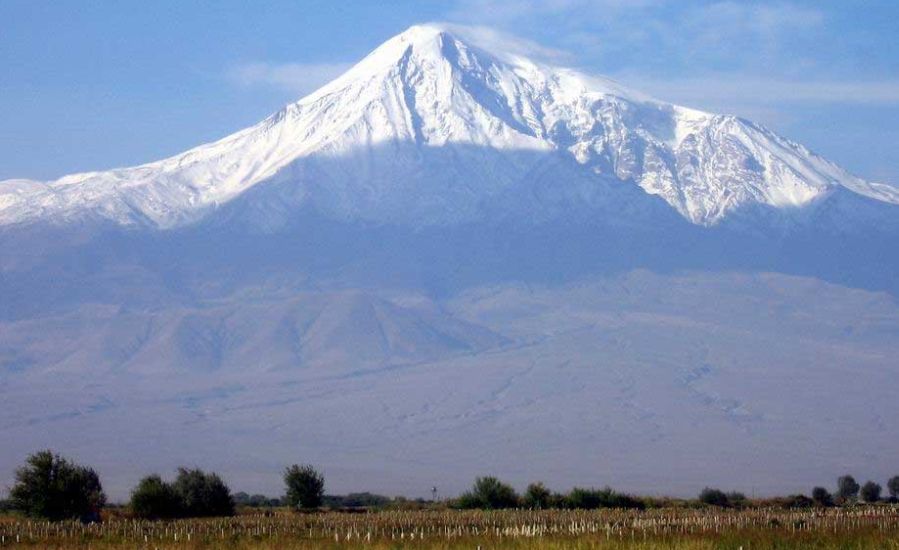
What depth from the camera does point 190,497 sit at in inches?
1880

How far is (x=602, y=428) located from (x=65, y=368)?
56.6m

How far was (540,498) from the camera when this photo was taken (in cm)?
5341

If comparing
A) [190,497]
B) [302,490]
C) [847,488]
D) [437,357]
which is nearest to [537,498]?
[302,490]

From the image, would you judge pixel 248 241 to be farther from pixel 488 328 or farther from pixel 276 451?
pixel 276 451

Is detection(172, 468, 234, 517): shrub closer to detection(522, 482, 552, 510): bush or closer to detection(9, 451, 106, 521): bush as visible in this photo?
detection(9, 451, 106, 521): bush

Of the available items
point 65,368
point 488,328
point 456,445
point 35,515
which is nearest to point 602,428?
point 456,445

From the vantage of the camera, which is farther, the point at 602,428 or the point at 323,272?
the point at 323,272

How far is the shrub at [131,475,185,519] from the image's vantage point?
44.8 meters

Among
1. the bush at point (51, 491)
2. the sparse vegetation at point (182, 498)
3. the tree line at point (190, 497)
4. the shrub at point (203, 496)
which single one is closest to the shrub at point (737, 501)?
the tree line at point (190, 497)

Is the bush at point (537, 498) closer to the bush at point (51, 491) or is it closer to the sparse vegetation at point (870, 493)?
the bush at point (51, 491)

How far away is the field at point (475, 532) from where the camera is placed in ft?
88.3

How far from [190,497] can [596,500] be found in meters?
13.4

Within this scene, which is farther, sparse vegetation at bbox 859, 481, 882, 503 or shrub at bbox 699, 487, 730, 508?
Result: sparse vegetation at bbox 859, 481, 882, 503

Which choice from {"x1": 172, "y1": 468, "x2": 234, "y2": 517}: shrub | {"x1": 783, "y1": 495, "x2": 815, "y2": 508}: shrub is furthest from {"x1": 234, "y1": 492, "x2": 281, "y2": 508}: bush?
{"x1": 783, "y1": 495, "x2": 815, "y2": 508}: shrub
